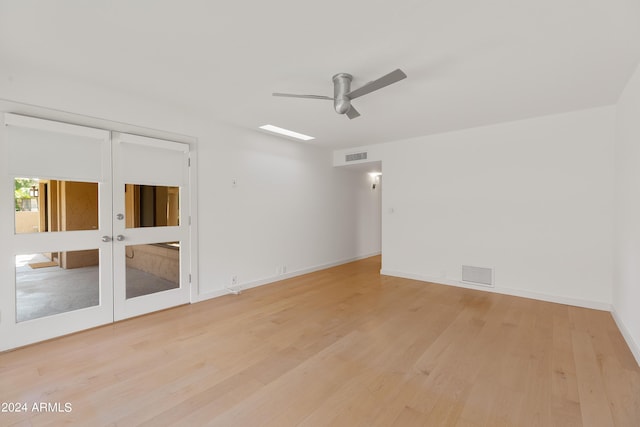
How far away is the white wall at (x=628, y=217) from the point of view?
2.61 metres

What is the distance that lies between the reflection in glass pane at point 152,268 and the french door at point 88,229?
0.01 m

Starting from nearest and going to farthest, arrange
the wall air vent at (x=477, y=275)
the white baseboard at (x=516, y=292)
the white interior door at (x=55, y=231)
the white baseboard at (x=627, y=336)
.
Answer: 1. the white baseboard at (x=627, y=336)
2. the white interior door at (x=55, y=231)
3. the white baseboard at (x=516, y=292)
4. the wall air vent at (x=477, y=275)

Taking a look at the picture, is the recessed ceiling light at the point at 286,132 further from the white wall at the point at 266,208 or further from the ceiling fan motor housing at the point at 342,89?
the ceiling fan motor housing at the point at 342,89

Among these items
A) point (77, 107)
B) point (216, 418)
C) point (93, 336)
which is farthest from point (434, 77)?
point (93, 336)

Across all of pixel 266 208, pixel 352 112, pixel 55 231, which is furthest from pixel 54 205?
pixel 352 112

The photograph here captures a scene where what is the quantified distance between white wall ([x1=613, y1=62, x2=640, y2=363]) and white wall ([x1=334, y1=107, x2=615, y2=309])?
0.97 feet

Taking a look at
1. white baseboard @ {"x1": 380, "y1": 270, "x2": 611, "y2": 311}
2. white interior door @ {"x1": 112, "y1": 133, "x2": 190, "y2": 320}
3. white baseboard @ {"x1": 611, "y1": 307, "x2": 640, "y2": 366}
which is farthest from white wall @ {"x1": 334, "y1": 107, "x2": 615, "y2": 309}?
white interior door @ {"x1": 112, "y1": 133, "x2": 190, "y2": 320}

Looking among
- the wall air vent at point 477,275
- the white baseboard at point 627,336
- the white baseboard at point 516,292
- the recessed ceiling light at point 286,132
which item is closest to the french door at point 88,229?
the recessed ceiling light at point 286,132

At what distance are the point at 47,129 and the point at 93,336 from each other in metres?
2.22

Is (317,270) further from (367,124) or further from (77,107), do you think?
(77,107)

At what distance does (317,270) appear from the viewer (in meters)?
6.15

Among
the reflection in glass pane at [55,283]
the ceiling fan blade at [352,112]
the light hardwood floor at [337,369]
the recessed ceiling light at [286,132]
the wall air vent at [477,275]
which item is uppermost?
the recessed ceiling light at [286,132]

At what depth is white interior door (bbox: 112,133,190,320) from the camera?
3385 mm

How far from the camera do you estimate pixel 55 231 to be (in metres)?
2.97
